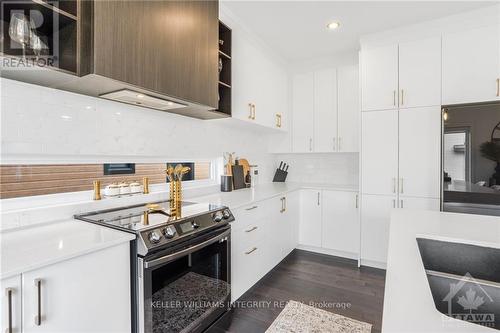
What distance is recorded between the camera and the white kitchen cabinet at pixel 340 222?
2.94 m

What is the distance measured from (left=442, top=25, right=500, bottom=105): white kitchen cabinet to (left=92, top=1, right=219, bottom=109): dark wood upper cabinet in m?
2.24

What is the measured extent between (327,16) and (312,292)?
2614 mm

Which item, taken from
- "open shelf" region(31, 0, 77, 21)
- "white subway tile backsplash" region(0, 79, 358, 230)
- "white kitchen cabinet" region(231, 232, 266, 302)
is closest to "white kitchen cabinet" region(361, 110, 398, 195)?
"white kitchen cabinet" region(231, 232, 266, 302)

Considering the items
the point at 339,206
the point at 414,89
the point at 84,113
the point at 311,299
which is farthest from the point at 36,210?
the point at 414,89

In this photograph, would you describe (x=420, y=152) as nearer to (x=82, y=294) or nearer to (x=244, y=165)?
(x=244, y=165)

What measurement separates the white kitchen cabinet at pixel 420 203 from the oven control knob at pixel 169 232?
2.36m

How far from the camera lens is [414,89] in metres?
2.53

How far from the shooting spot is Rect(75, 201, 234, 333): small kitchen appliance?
1206mm

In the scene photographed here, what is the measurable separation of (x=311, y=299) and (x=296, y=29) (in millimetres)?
2651

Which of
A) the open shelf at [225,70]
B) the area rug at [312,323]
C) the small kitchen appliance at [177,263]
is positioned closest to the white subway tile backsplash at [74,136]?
the small kitchen appliance at [177,263]

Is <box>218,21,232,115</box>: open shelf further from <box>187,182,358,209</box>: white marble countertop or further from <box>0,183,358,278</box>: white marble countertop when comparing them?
<box>0,183,358,278</box>: white marble countertop

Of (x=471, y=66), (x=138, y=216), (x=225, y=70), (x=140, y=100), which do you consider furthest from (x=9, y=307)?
(x=471, y=66)

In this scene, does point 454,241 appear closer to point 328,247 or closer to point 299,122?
point 328,247

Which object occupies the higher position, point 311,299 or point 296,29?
point 296,29
